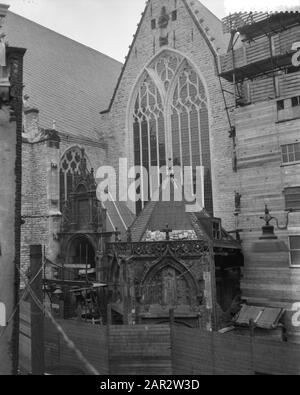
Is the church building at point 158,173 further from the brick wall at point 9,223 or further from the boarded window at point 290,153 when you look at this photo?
the brick wall at point 9,223

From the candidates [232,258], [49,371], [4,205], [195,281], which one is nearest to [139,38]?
[232,258]

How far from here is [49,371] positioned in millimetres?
11641

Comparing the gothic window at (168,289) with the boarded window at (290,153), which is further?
the boarded window at (290,153)

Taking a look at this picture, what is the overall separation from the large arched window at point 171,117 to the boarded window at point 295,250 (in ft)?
18.4

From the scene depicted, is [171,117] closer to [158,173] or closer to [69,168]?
[158,173]

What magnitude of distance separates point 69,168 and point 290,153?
39.4 feet

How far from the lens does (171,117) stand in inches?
918

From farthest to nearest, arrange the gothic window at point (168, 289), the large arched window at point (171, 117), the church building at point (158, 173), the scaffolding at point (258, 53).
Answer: the large arched window at point (171, 117) → the scaffolding at point (258, 53) → the church building at point (158, 173) → the gothic window at point (168, 289)

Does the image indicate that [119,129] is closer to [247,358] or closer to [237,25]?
[237,25]

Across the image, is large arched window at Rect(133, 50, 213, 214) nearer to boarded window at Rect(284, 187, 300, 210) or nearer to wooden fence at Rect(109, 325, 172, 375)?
boarded window at Rect(284, 187, 300, 210)

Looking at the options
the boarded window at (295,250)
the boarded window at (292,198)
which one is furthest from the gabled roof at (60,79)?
the boarded window at (295,250)

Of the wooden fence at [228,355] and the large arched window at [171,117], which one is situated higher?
the large arched window at [171,117]

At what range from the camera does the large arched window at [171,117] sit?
878 inches

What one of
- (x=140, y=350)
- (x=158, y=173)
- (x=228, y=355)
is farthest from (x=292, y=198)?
(x=140, y=350)
